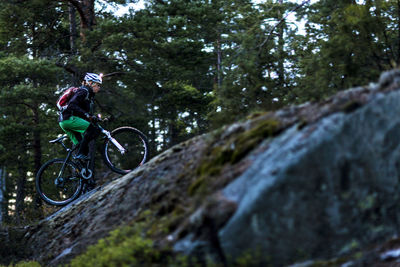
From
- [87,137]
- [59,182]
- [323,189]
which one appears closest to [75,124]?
Answer: [87,137]

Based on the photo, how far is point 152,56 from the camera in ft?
48.7

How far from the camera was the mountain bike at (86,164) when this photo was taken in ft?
28.8

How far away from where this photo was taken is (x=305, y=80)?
24.9 feet

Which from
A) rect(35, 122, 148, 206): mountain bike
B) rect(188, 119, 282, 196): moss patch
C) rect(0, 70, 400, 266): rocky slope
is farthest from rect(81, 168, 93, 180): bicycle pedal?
rect(188, 119, 282, 196): moss patch

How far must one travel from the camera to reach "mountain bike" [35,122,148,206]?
879cm

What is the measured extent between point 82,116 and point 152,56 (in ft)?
21.5

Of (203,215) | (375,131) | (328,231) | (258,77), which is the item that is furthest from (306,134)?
(258,77)

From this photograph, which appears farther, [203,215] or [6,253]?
[6,253]

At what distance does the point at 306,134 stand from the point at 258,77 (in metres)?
3.92

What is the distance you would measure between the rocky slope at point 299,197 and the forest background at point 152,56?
94.0 inches

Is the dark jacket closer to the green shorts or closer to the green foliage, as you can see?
the green shorts

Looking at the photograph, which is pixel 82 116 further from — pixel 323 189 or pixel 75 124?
pixel 323 189

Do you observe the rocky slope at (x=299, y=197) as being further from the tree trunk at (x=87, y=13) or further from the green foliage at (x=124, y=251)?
the tree trunk at (x=87, y=13)

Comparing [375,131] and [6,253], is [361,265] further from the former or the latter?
[6,253]
